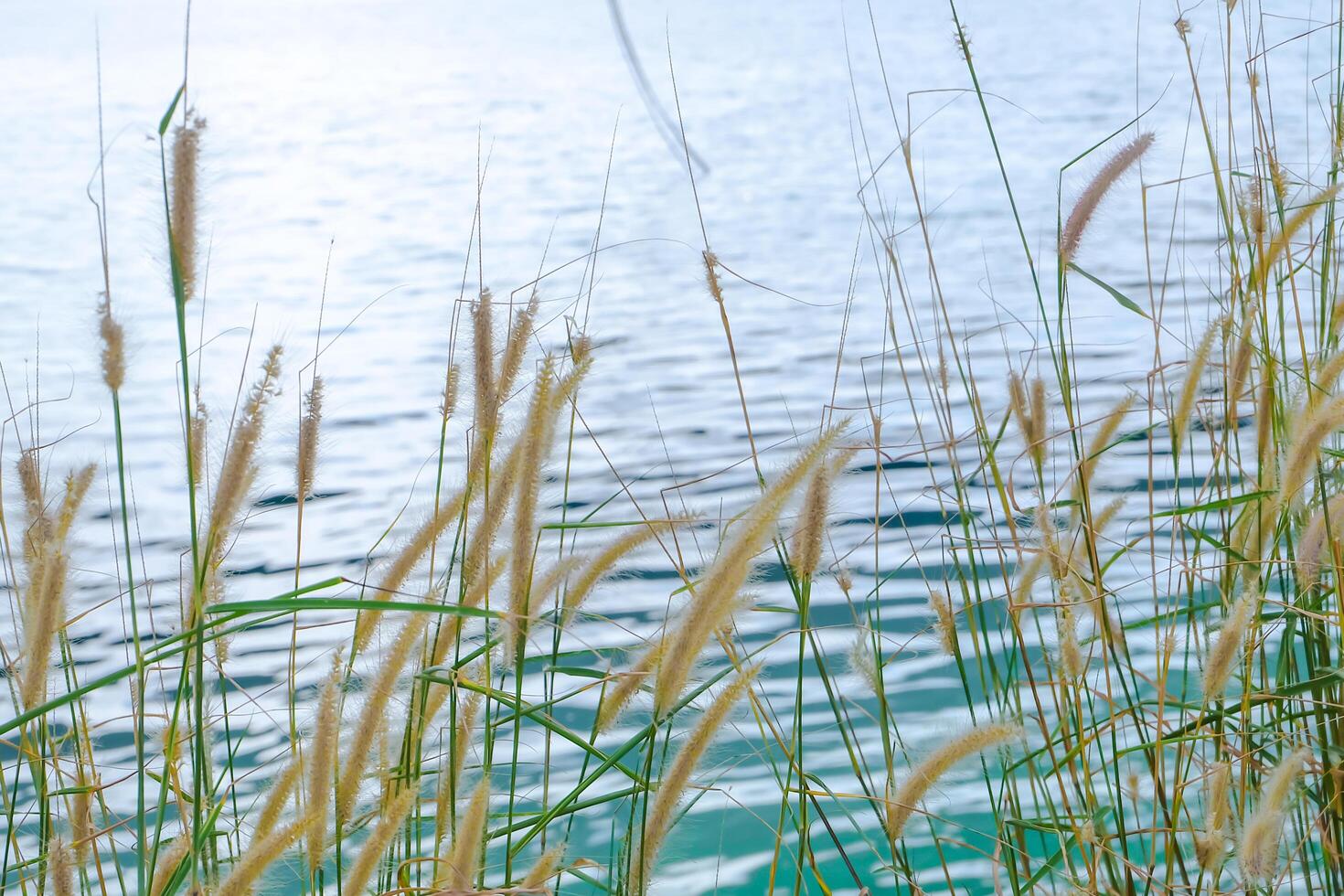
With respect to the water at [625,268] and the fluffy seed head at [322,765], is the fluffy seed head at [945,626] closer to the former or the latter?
the water at [625,268]

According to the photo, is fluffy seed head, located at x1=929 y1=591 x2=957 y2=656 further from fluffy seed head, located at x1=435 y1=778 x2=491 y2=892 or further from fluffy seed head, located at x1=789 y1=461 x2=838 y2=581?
fluffy seed head, located at x1=435 y1=778 x2=491 y2=892

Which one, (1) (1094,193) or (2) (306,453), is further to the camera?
(1) (1094,193)

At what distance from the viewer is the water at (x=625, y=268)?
2.60m

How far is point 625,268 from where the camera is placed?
873 cm

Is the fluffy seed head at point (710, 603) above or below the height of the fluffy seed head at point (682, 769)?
above

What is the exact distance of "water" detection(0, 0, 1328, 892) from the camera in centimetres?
260

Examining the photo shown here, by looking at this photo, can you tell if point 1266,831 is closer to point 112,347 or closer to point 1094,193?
point 1094,193

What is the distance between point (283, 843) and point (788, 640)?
248 cm

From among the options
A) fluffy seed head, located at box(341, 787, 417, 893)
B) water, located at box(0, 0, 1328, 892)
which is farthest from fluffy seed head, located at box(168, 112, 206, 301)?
fluffy seed head, located at box(341, 787, 417, 893)

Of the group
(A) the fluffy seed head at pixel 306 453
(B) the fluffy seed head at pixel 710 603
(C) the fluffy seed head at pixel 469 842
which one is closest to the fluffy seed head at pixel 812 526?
(B) the fluffy seed head at pixel 710 603

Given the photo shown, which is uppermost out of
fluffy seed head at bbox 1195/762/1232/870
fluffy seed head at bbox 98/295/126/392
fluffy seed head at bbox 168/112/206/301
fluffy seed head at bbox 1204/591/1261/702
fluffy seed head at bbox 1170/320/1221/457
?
fluffy seed head at bbox 168/112/206/301

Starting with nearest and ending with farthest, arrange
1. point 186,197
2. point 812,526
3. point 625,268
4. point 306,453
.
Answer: point 186,197 → point 812,526 → point 306,453 → point 625,268

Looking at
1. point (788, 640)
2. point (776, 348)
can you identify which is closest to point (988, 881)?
point (788, 640)

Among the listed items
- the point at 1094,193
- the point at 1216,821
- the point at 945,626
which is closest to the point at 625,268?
the point at 1094,193
